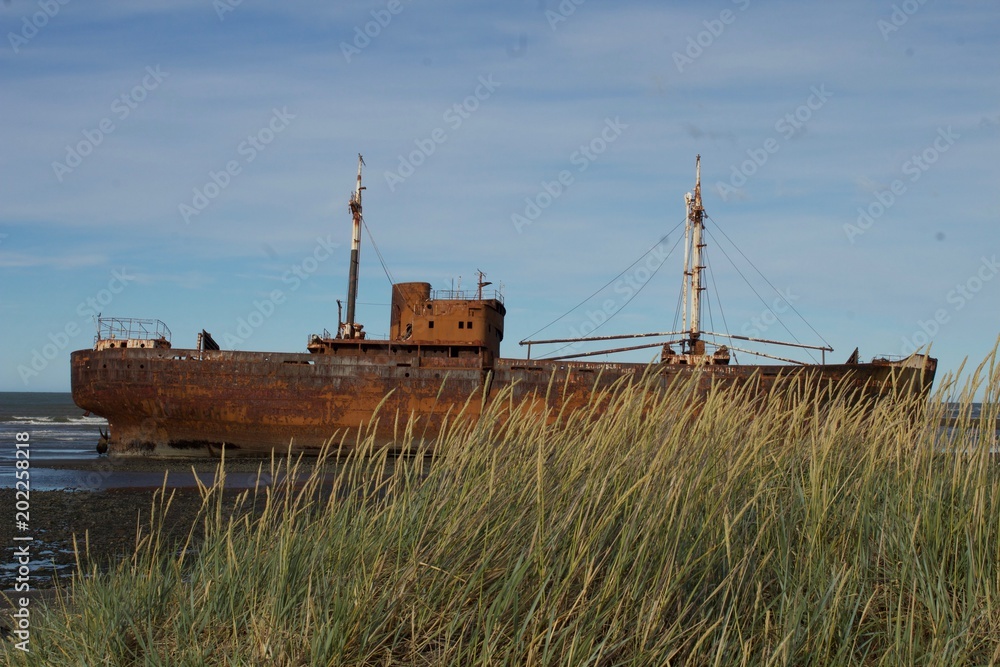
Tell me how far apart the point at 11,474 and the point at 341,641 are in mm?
19845

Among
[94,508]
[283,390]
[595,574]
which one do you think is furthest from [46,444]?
[595,574]

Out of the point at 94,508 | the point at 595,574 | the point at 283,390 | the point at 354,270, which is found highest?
the point at 354,270

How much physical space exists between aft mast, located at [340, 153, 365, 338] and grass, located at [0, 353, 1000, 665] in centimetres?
2149

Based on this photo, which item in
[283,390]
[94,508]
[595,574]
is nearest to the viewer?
[595,574]

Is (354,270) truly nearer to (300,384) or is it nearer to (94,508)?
(300,384)

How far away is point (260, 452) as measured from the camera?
74.5ft

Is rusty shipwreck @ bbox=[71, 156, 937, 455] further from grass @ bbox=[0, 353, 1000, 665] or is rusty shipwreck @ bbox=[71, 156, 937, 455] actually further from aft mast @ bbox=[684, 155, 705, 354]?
grass @ bbox=[0, 353, 1000, 665]

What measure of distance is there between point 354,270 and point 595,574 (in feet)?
81.1

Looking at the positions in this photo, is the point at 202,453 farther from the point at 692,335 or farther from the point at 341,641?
the point at 341,641

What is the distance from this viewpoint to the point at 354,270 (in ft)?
88.5

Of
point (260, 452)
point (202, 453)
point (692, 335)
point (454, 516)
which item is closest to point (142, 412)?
point (202, 453)

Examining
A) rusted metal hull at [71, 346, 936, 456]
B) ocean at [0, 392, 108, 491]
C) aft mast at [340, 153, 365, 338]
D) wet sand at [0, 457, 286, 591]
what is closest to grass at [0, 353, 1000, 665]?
wet sand at [0, 457, 286, 591]

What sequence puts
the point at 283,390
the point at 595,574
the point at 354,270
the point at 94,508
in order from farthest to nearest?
the point at 354,270, the point at 283,390, the point at 94,508, the point at 595,574

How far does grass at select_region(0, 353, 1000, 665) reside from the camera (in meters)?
2.99
